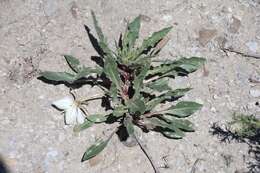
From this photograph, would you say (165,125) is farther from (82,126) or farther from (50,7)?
(50,7)

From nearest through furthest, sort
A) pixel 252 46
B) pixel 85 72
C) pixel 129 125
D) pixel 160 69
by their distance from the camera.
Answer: pixel 129 125
pixel 85 72
pixel 160 69
pixel 252 46

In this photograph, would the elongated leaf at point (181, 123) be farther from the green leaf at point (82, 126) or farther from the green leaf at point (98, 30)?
the green leaf at point (98, 30)

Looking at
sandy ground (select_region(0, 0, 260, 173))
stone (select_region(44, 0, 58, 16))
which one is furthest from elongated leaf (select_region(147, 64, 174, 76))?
stone (select_region(44, 0, 58, 16))

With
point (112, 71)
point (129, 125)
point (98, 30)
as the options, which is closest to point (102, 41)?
point (98, 30)

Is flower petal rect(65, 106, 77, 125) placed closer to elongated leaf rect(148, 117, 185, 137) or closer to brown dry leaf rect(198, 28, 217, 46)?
elongated leaf rect(148, 117, 185, 137)

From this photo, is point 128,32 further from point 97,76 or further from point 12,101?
point 12,101

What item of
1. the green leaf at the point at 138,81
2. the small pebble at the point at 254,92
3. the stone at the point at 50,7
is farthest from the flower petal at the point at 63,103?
the small pebble at the point at 254,92
